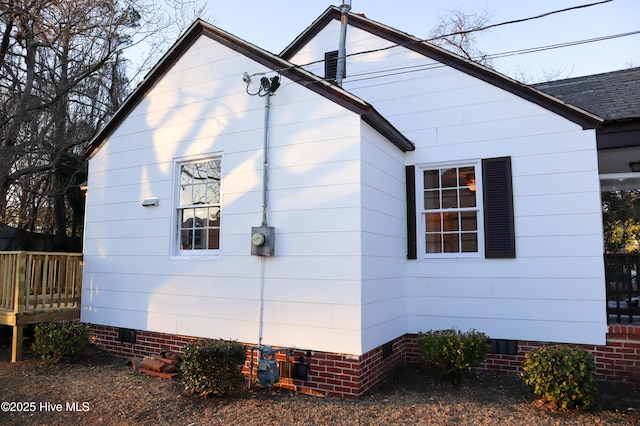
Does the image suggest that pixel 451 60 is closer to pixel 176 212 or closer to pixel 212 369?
pixel 176 212

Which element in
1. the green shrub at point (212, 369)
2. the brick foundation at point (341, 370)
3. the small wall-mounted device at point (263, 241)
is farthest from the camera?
the small wall-mounted device at point (263, 241)

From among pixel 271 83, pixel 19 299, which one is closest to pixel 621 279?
pixel 271 83

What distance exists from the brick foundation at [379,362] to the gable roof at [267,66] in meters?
3.02

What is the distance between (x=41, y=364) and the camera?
706 cm

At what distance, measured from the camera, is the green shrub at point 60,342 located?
7.03 m

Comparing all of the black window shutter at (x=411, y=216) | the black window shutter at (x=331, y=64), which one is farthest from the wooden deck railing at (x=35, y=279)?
the black window shutter at (x=411, y=216)

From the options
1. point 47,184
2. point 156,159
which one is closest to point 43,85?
point 47,184

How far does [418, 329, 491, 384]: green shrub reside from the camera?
18.9ft

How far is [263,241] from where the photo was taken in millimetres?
A: 6027

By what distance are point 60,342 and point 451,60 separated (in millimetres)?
7632

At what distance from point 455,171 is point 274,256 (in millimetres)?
3213

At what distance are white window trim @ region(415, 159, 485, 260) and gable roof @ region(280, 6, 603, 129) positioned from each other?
48.0 inches

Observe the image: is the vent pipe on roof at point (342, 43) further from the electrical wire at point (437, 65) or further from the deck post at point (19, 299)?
the deck post at point (19, 299)

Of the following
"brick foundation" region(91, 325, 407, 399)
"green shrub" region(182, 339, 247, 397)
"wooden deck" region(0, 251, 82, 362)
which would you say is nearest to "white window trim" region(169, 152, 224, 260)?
"brick foundation" region(91, 325, 407, 399)
